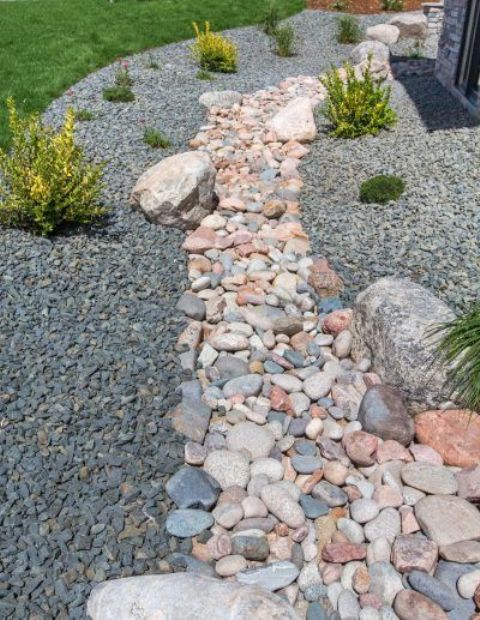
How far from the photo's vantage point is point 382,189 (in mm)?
6457

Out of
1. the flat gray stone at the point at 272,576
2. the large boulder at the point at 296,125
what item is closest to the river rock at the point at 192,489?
the flat gray stone at the point at 272,576

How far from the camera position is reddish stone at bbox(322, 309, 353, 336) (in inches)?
200

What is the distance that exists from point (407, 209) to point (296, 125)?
113 inches

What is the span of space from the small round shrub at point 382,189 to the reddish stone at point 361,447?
3.10 m

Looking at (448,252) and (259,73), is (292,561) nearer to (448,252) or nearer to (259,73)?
(448,252)

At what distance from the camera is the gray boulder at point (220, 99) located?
9.75 meters

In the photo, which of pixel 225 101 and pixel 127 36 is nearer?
pixel 225 101

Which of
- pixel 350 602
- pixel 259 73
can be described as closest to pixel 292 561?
pixel 350 602

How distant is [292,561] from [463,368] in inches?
64.2

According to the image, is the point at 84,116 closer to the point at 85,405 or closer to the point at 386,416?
the point at 85,405

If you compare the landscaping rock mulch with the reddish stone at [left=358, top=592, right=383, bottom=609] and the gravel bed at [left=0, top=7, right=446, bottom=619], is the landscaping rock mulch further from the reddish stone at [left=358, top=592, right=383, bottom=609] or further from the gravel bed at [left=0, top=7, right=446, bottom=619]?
the gravel bed at [left=0, top=7, right=446, bottom=619]

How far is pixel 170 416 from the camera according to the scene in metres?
4.19

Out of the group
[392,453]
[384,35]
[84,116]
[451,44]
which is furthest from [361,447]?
[384,35]

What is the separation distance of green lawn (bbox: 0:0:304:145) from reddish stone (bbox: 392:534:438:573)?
6.85 metres
